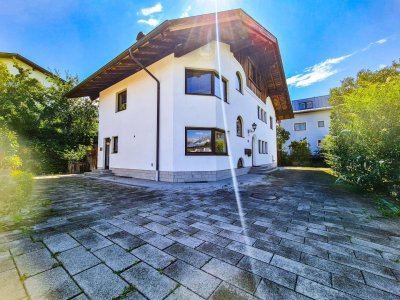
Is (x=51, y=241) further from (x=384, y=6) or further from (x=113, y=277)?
(x=384, y=6)

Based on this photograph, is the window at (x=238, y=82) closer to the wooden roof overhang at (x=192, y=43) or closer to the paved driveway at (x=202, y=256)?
the wooden roof overhang at (x=192, y=43)

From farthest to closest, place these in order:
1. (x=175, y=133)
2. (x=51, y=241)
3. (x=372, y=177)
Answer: (x=175, y=133) → (x=372, y=177) → (x=51, y=241)

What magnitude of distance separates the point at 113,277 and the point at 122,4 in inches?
348

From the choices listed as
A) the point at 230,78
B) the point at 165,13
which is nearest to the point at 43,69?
the point at 165,13

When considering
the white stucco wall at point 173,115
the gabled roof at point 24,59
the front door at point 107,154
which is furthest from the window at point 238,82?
the gabled roof at point 24,59

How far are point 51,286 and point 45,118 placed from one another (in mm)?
15096

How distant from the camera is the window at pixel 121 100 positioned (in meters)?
10.3

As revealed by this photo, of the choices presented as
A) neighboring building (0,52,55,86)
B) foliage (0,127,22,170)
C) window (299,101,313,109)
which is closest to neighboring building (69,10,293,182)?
foliage (0,127,22,170)

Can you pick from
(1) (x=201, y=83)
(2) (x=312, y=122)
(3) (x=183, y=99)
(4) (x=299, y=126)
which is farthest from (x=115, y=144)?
(2) (x=312, y=122)

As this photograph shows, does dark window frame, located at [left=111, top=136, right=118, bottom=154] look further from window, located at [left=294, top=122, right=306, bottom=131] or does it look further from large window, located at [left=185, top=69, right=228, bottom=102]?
window, located at [left=294, top=122, right=306, bottom=131]

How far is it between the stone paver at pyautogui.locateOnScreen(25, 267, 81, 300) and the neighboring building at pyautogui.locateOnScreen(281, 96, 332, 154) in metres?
26.5

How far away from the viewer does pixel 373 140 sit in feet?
15.8

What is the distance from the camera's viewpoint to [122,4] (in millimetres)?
6871

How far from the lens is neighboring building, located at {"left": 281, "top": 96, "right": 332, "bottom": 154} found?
23.5 metres
